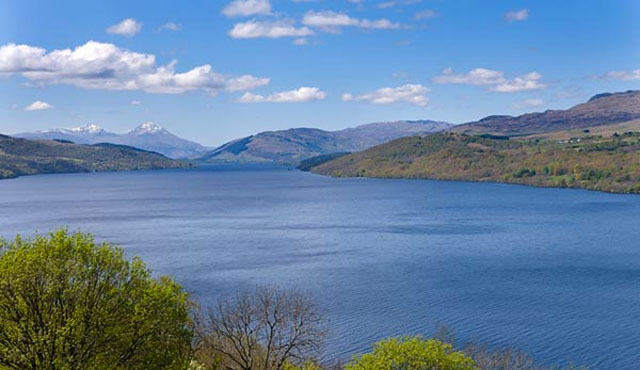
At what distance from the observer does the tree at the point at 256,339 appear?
4478 cm

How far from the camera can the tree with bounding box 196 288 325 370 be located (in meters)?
44.8

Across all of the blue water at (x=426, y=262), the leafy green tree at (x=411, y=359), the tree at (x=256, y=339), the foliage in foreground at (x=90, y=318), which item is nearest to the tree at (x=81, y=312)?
the foliage in foreground at (x=90, y=318)

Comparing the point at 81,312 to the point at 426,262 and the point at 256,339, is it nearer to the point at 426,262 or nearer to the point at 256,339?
the point at 256,339

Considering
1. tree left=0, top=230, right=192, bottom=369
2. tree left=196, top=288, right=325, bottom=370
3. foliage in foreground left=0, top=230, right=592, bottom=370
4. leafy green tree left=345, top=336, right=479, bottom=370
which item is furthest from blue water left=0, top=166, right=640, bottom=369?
tree left=0, top=230, right=192, bottom=369

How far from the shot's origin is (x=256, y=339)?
47.8 m

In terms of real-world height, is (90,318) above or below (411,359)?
above

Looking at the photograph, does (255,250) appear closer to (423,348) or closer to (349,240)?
(349,240)

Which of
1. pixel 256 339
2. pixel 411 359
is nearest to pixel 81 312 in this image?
pixel 256 339

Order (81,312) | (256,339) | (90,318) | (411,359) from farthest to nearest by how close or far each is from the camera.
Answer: (256,339)
(411,359)
(90,318)
(81,312)

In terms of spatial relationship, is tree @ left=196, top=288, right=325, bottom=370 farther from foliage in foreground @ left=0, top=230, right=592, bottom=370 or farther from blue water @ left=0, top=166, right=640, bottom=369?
foliage in foreground @ left=0, top=230, right=592, bottom=370

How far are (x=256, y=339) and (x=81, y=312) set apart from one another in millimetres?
18354

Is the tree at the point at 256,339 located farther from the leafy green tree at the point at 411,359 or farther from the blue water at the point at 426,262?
the leafy green tree at the point at 411,359

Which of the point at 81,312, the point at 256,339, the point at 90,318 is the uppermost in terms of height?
the point at 81,312

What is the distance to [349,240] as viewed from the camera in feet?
418
